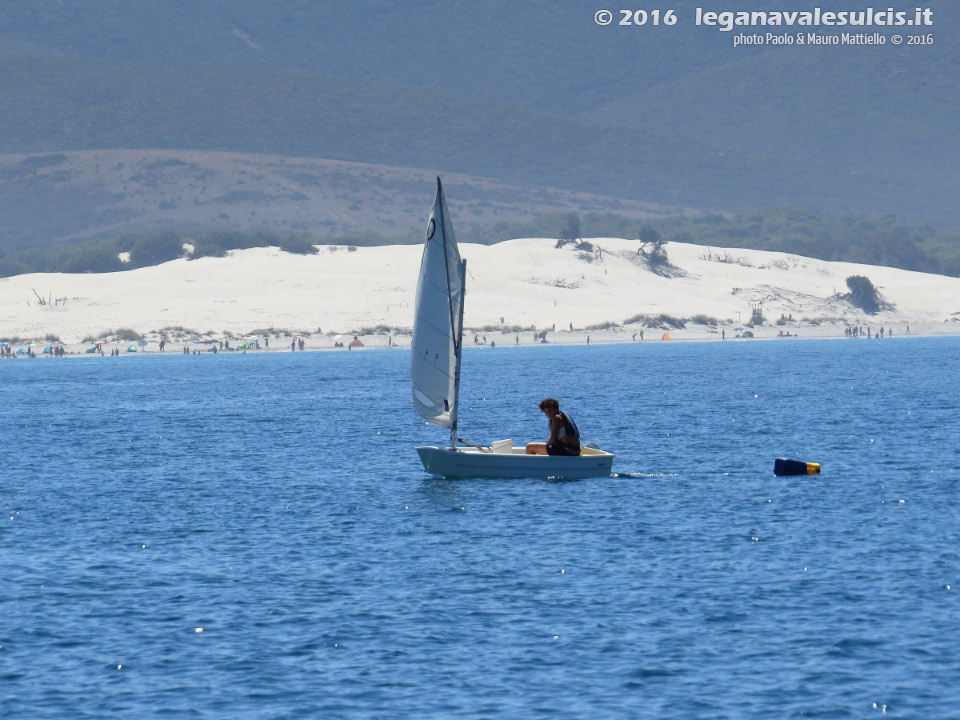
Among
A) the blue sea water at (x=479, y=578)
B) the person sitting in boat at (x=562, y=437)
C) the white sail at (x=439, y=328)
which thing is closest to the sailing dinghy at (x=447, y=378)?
the white sail at (x=439, y=328)

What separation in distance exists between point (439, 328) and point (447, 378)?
5.37ft

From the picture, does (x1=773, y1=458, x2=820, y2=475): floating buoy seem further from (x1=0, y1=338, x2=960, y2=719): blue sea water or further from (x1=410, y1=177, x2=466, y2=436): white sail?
(x1=410, y1=177, x2=466, y2=436): white sail

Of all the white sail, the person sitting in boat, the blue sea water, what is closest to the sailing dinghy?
the white sail

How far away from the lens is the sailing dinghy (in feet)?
151

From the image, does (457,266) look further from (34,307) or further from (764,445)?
(34,307)

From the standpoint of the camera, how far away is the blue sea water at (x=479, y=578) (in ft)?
79.9

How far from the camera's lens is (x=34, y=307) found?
190250mm

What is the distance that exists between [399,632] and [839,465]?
1135 inches

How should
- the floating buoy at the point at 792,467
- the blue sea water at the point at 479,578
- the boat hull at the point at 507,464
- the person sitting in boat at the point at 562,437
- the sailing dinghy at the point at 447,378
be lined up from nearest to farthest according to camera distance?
the blue sea water at the point at 479,578 < the person sitting in boat at the point at 562,437 < the boat hull at the point at 507,464 < the sailing dinghy at the point at 447,378 < the floating buoy at the point at 792,467

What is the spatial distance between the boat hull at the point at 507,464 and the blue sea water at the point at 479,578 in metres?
0.65

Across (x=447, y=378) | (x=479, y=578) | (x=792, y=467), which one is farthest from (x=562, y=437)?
(x=479, y=578)

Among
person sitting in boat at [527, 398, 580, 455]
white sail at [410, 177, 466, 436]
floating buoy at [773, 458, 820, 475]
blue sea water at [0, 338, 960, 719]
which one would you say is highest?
white sail at [410, 177, 466, 436]

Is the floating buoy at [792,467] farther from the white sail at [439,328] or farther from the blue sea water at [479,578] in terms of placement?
the white sail at [439,328]

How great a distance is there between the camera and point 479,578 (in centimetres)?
3266
